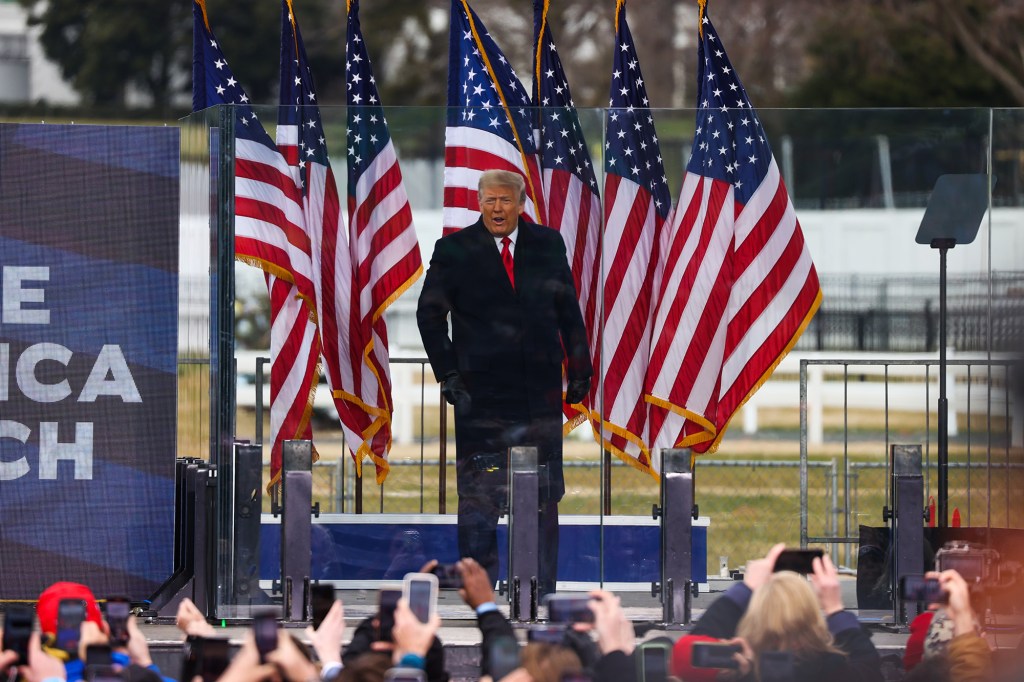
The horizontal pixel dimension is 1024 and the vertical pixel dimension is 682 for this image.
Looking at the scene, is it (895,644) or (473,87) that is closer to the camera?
(895,644)

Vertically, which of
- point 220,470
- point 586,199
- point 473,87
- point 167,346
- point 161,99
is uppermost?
point 161,99

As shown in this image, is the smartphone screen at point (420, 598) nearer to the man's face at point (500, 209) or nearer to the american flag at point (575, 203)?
the american flag at point (575, 203)

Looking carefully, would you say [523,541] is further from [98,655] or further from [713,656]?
[98,655]

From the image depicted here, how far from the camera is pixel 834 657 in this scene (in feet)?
20.5

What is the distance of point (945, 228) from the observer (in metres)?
8.95

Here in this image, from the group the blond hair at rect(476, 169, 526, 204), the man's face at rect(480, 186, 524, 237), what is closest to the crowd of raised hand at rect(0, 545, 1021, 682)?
the man's face at rect(480, 186, 524, 237)

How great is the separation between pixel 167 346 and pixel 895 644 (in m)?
3.96

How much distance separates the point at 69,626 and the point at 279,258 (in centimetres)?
309

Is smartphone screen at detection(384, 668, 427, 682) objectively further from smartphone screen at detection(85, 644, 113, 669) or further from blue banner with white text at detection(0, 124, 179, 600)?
blue banner with white text at detection(0, 124, 179, 600)

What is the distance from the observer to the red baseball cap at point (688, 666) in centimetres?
626

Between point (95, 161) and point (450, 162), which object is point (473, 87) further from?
point (95, 161)

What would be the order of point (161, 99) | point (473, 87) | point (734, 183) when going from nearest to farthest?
point (734, 183) < point (473, 87) < point (161, 99)

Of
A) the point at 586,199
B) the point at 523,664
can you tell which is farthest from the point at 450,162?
the point at 523,664

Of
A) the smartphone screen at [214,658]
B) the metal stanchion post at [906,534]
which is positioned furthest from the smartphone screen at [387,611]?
the metal stanchion post at [906,534]
